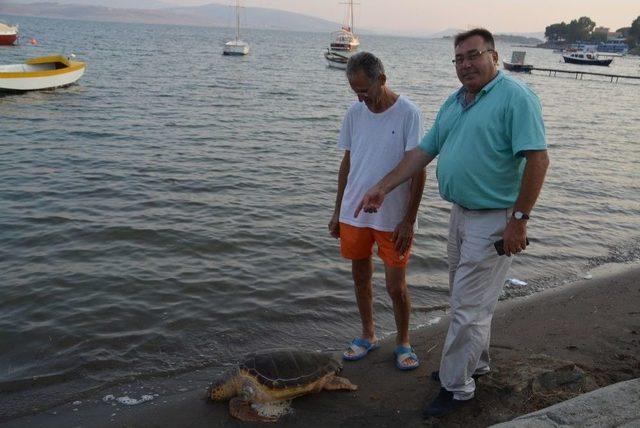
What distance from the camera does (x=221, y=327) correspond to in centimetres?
610

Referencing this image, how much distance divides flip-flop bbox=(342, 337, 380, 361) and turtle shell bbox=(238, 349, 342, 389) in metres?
0.45

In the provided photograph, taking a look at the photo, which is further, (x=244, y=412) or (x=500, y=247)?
(x=244, y=412)

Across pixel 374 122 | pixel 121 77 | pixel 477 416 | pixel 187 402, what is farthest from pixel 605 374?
pixel 121 77

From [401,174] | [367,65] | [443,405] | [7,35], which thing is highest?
[7,35]

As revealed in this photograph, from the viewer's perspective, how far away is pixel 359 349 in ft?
16.3

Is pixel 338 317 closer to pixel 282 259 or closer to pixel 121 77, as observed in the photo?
pixel 282 259

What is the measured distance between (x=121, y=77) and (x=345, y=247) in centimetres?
3258

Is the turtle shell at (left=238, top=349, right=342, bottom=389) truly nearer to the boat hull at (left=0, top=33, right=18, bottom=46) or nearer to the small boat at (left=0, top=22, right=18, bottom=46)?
the small boat at (left=0, top=22, right=18, bottom=46)

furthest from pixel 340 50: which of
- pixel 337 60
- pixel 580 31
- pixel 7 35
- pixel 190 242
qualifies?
pixel 580 31

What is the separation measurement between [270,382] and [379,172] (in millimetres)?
1807

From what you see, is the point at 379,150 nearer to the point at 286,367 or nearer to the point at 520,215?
the point at 520,215

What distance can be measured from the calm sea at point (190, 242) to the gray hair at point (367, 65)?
307 cm

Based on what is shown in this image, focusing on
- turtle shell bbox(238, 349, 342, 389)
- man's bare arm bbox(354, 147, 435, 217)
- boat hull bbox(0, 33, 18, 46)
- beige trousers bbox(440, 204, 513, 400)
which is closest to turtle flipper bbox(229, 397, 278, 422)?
turtle shell bbox(238, 349, 342, 389)

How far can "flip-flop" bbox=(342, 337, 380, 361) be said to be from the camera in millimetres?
4898
